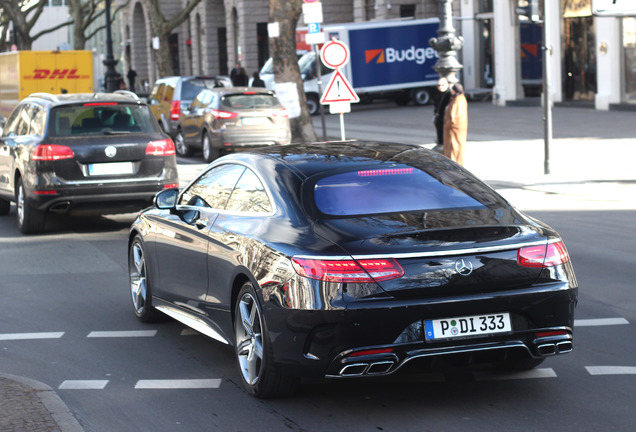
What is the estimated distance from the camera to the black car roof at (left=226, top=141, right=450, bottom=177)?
259 inches

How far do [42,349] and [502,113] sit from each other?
27921mm

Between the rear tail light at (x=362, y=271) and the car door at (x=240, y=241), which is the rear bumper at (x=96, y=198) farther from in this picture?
the rear tail light at (x=362, y=271)

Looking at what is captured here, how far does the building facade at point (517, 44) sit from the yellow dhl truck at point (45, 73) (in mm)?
13294

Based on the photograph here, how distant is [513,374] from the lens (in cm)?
657

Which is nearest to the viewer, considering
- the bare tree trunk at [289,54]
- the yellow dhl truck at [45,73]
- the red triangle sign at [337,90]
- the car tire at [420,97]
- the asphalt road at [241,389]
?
the asphalt road at [241,389]

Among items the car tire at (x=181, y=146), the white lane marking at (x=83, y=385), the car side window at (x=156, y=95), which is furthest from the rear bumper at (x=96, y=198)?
the car side window at (x=156, y=95)

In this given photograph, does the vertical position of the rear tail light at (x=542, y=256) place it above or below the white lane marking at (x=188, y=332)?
above

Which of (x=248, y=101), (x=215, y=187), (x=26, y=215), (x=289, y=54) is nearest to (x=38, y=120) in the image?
(x=26, y=215)

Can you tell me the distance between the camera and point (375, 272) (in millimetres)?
5566

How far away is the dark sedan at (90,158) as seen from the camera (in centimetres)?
1334

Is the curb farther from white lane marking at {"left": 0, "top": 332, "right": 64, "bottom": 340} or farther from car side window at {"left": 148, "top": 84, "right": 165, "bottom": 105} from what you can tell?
car side window at {"left": 148, "top": 84, "right": 165, "bottom": 105}

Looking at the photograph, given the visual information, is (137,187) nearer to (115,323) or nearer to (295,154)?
(115,323)

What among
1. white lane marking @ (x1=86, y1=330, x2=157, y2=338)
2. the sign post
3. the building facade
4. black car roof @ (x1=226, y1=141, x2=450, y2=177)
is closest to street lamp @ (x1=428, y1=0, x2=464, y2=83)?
the building facade

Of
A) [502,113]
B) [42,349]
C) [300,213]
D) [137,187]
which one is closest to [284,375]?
[300,213]
